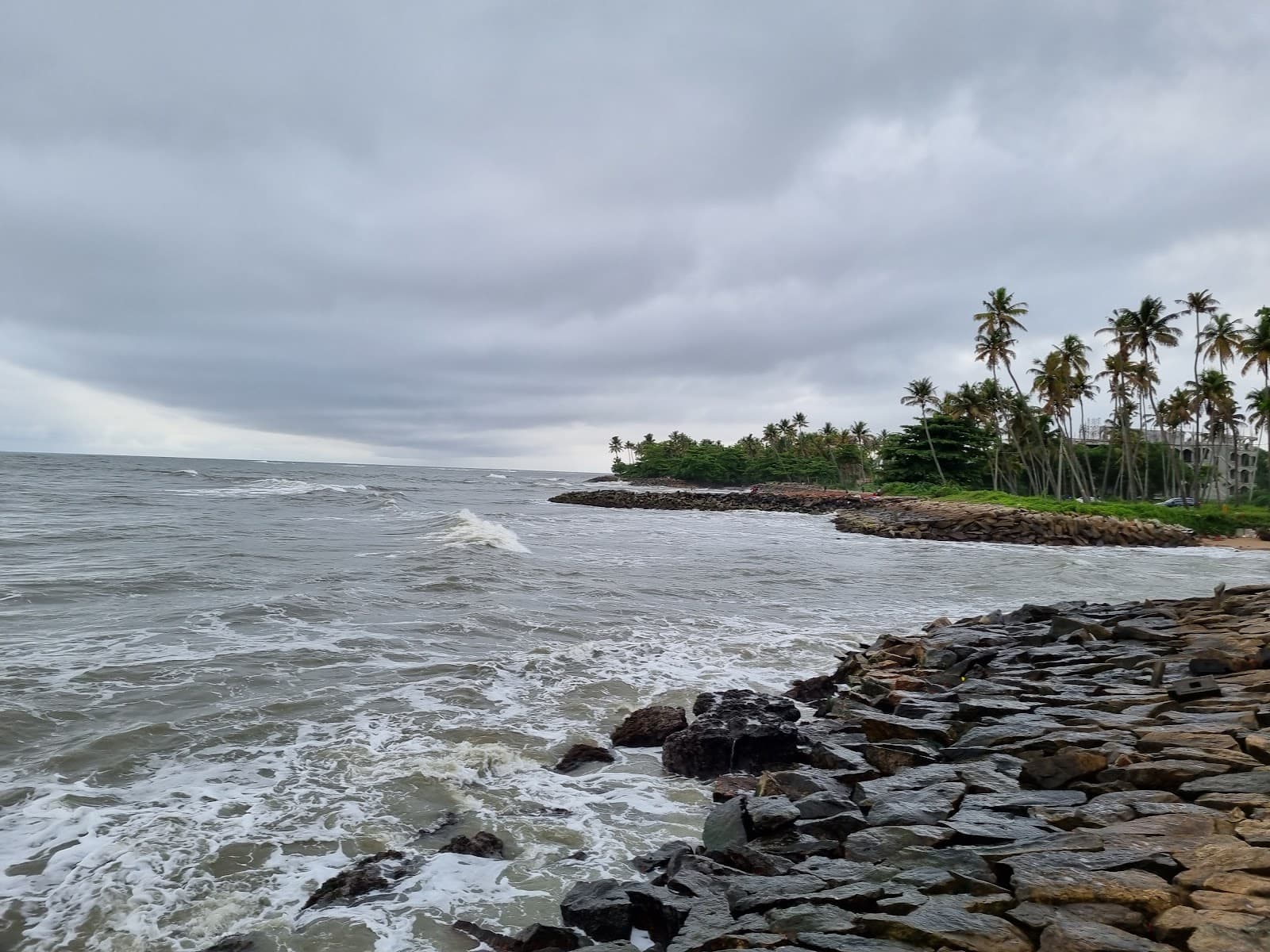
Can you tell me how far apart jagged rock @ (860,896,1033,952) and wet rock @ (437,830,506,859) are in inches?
99.2

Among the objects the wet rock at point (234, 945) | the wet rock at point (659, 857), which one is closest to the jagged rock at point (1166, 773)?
the wet rock at point (659, 857)

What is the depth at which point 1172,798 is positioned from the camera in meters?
4.09

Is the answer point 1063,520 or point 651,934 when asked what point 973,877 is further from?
point 1063,520

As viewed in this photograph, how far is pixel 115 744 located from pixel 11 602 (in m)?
7.71

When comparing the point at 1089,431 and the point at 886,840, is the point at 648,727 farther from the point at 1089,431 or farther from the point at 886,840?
the point at 1089,431

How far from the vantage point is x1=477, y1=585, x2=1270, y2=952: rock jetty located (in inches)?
120

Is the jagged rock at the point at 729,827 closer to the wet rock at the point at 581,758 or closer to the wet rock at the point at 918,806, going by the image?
the wet rock at the point at 918,806

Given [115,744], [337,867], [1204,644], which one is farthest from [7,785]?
[1204,644]

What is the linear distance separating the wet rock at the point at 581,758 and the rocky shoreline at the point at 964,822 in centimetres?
3

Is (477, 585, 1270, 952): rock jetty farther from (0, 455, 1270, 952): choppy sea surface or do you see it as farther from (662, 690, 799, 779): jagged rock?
(0, 455, 1270, 952): choppy sea surface

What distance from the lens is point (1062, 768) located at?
4801 mm

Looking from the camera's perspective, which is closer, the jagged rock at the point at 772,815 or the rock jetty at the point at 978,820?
the rock jetty at the point at 978,820

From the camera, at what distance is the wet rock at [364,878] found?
427 cm

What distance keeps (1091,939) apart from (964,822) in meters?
1.43
